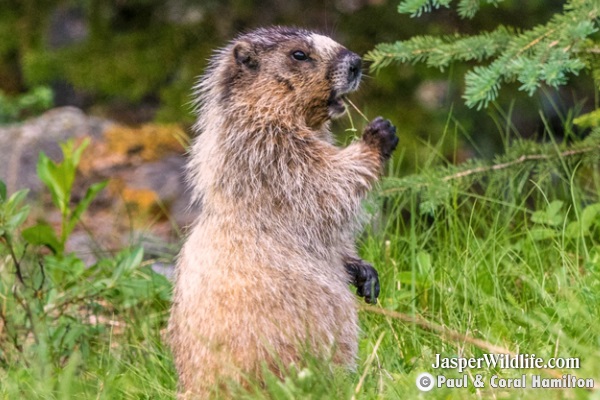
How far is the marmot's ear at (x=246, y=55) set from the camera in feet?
13.5

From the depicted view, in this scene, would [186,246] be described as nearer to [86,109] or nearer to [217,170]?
[217,170]

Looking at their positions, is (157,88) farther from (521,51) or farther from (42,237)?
(521,51)

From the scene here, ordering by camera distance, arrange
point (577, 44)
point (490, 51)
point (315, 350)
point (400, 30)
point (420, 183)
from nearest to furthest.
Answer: point (315, 350)
point (577, 44)
point (490, 51)
point (420, 183)
point (400, 30)

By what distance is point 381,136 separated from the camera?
13.1 ft

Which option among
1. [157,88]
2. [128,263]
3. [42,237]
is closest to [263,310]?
[128,263]

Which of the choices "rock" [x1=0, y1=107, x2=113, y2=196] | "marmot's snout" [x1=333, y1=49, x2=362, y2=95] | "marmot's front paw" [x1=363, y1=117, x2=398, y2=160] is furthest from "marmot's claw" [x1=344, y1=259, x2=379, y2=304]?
"rock" [x1=0, y1=107, x2=113, y2=196]

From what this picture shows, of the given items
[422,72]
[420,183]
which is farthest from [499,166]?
[422,72]

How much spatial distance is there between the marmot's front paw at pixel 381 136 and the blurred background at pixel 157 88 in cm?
223

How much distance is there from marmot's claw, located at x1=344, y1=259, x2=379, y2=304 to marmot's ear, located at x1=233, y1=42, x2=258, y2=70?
928 mm

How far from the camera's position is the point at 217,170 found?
156 inches

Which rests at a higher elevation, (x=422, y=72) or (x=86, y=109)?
(x=422, y=72)

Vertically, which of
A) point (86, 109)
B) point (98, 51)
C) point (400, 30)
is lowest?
point (86, 109)

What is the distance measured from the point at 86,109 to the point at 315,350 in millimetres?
4645

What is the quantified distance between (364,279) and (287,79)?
2.92 ft
